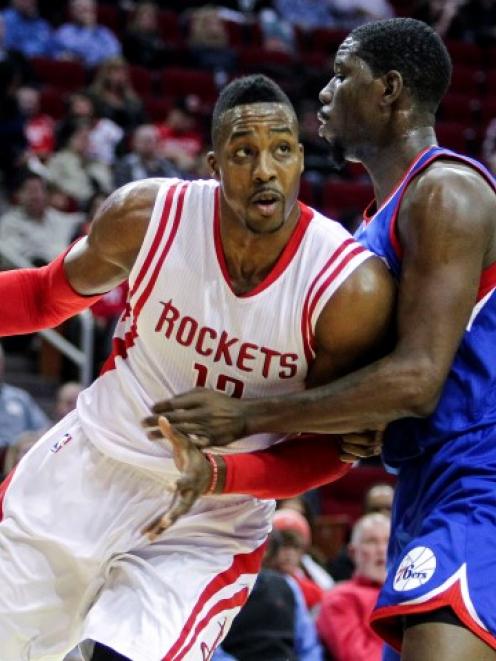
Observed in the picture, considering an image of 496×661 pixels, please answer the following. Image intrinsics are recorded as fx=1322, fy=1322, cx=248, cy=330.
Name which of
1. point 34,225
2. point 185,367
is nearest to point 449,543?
point 185,367

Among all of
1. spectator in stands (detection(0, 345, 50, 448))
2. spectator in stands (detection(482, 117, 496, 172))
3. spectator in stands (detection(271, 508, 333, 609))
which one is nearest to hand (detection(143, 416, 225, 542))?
spectator in stands (detection(271, 508, 333, 609))

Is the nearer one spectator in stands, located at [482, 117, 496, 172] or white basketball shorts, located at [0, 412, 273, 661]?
white basketball shorts, located at [0, 412, 273, 661]

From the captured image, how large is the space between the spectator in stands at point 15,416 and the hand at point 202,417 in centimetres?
444

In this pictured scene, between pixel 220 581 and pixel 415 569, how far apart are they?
547 millimetres

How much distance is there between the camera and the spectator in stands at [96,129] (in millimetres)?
10281

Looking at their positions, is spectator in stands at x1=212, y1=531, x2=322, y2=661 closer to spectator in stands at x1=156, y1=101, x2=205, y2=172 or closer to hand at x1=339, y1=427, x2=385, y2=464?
hand at x1=339, y1=427, x2=385, y2=464

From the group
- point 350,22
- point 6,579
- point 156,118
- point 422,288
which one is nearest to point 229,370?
point 422,288

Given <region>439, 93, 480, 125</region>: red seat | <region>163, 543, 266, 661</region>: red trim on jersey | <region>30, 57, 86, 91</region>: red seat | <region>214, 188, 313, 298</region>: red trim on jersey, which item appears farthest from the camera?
<region>439, 93, 480, 125</region>: red seat

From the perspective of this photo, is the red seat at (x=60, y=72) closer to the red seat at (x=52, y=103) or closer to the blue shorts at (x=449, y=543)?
the red seat at (x=52, y=103)

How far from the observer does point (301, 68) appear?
12820 millimetres

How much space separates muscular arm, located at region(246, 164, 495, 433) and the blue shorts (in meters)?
0.16

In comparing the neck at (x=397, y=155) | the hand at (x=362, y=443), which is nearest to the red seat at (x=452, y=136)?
the neck at (x=397, y=155)

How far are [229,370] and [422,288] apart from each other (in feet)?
1.77

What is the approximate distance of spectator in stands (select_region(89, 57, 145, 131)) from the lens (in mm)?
10836
